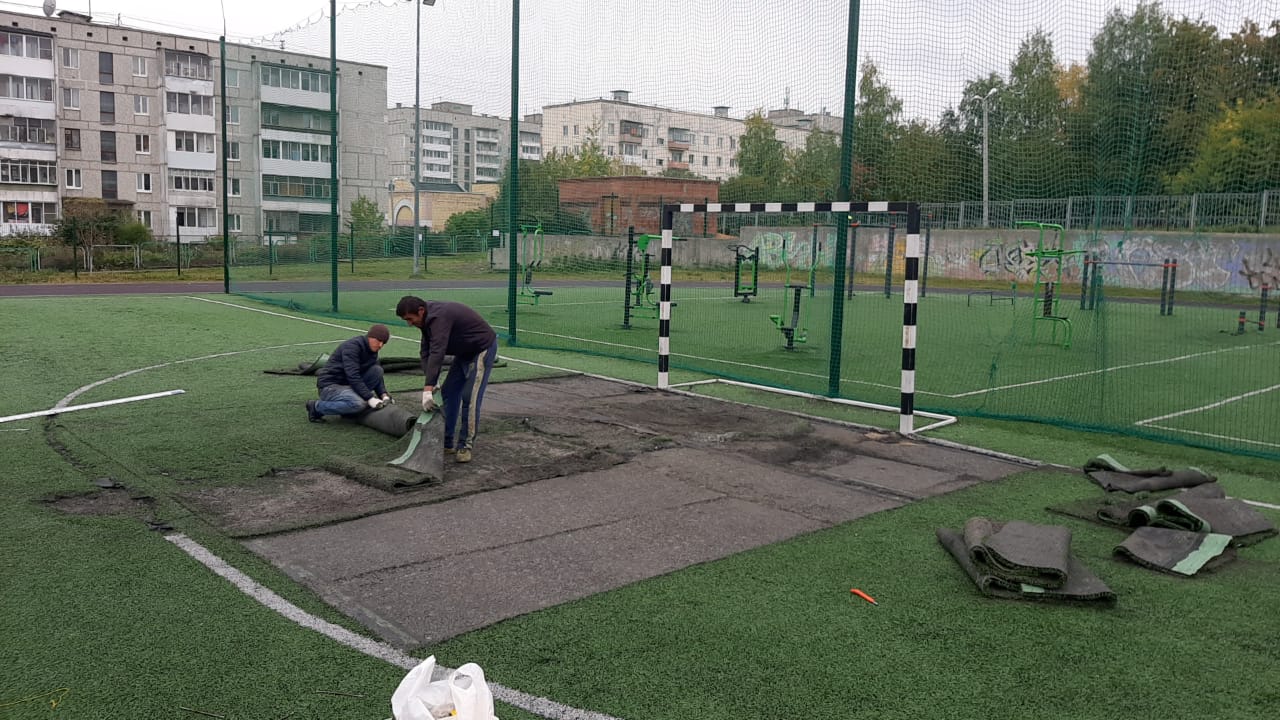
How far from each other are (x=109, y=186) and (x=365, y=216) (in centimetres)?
3970

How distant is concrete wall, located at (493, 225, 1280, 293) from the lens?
13.4m

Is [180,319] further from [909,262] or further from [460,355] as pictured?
[909,262]

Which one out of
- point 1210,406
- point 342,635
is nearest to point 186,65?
point 1210,406

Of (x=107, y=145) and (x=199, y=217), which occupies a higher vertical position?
(x=107, y=145)

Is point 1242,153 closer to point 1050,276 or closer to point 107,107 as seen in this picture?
point 1050,276

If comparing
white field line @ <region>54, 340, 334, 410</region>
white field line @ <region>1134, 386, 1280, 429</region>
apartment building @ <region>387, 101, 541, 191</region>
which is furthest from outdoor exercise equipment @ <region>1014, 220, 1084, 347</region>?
white field line @ <region>54, 340, 334, 410</region>

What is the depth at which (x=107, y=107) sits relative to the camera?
57.9 meters

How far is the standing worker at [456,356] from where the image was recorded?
6957mm

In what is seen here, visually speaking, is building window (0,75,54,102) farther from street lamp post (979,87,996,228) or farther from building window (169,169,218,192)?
street lamp post (979,87,996,228)

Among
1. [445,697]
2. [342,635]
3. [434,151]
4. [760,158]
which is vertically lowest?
[342,635]

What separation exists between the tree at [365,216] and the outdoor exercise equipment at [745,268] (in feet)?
32.4

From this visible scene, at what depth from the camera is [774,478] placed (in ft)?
23.2

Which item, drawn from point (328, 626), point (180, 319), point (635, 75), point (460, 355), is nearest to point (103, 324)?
point (180, 319)

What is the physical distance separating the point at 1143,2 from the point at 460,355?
705 centimetres
